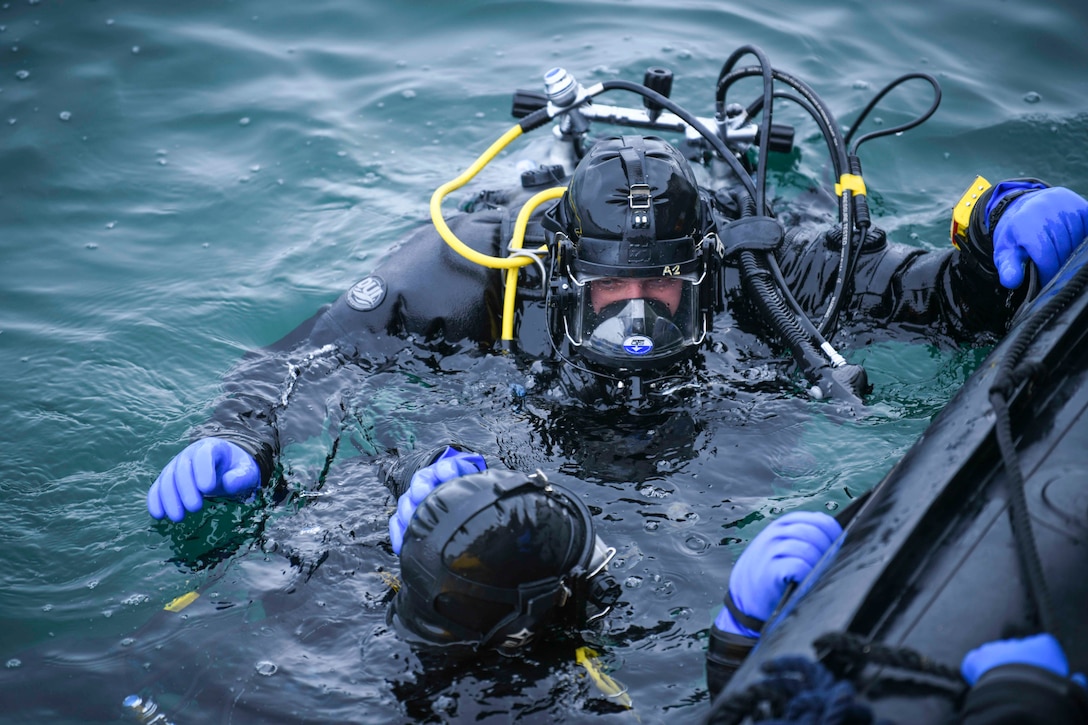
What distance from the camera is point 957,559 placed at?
1633mm

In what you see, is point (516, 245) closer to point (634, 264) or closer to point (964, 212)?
point (634, 264)

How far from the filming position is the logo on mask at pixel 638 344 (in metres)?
2.94

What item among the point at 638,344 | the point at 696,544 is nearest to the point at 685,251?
the point at 638,344

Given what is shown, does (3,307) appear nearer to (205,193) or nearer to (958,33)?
(205,193)

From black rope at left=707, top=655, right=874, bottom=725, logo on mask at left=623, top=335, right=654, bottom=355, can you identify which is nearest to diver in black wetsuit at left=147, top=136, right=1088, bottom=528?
logo on mask at left=623, top=335, right=654, bottom=355

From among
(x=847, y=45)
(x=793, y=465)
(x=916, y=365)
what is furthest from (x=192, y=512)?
(x=847, y=45)

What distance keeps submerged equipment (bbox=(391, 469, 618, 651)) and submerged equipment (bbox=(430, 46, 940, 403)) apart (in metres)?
0.93

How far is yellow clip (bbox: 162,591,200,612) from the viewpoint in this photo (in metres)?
2.66

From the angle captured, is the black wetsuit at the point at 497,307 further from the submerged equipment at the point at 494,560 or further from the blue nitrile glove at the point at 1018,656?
the blue nitrile glove at the point at 1018,656

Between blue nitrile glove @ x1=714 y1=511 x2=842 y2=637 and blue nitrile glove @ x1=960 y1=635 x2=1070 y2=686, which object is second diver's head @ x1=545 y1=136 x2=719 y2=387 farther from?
blue nitrile glove @ x1=960 y1=635 x2=1070 y2=686

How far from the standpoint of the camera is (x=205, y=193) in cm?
521

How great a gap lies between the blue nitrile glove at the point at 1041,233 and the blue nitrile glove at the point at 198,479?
2.76 meters

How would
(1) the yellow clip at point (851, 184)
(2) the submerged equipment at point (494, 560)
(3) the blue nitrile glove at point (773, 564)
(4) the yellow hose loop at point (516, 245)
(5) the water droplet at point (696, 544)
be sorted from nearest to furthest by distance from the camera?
(3) the blue nitrile glove at point (773, 564) → (2) the submerged equipment at point (494, 560) → (5) the water droplet at point (696, 544) → (4) the yellow hose loop at point (516, 245) → (1) the yellow clip at point (851, 184)

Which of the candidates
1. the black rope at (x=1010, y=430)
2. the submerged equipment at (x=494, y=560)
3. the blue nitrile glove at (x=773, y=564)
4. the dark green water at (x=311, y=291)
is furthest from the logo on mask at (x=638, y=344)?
the black rope at (x=1010, y=430)
